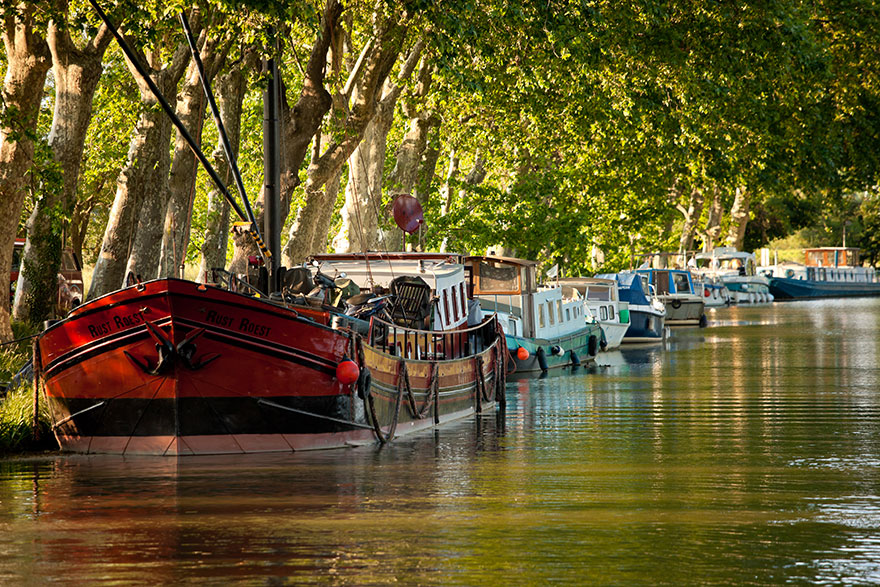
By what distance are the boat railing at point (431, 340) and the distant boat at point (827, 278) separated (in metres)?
69.6

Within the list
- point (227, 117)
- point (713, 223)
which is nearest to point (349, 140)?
point (227, 117)

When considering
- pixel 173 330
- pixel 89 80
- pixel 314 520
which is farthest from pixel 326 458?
pixel 89 80

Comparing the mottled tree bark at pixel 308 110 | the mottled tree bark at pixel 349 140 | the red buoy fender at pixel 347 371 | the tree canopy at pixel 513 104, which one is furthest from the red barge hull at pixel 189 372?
the mottled tree bark at pixel 349 140

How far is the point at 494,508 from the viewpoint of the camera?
42.9 feet

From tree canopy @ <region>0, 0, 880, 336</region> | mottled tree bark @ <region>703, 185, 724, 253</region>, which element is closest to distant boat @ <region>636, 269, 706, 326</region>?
tree canopy @ <region>0, 0, 880, 336</region>

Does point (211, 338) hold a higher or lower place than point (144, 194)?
lower

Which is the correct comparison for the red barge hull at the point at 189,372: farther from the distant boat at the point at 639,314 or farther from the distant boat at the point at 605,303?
the distant boat at the point at 639,314

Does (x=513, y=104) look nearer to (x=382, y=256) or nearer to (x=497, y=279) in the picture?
(x=497, y=279)

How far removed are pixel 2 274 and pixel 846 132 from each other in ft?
130

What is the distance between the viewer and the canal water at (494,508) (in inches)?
409

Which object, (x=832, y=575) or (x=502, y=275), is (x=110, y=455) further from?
(x=502, y=275)

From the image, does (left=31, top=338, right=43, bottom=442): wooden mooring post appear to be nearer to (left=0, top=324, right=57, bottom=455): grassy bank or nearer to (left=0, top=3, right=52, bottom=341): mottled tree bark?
(left=0, top=324, right=57, bottom=455): grassy bank

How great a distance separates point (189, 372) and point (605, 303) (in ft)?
97.1

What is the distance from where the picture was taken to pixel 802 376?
2989cm
